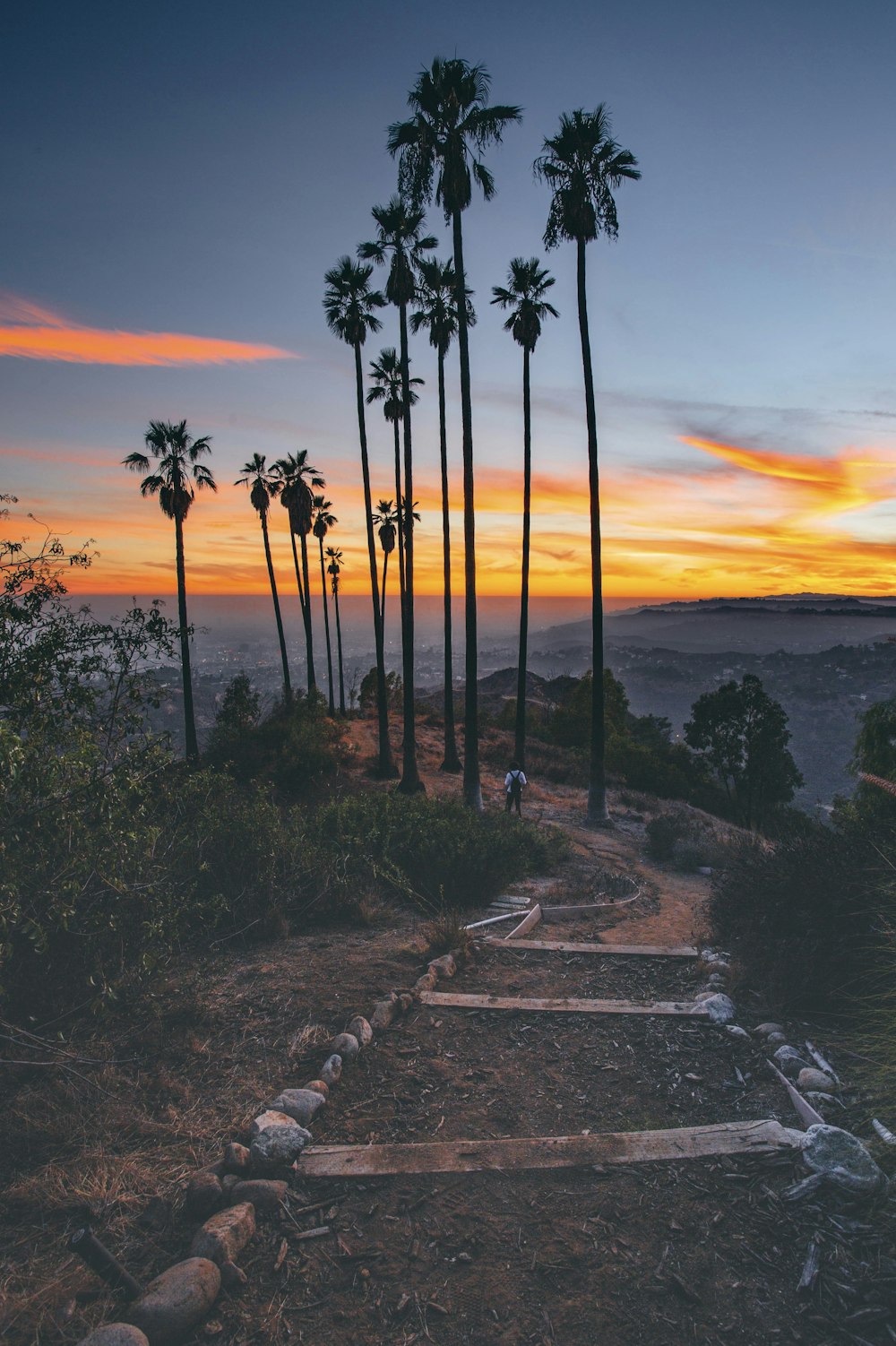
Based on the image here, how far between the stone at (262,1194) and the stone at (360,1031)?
2.00 meters

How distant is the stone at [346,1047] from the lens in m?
6.62

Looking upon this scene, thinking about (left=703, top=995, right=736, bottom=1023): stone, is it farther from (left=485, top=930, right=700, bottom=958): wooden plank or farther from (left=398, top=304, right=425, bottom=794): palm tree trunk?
(left=398, top=304, right=425, bottom=794): palm tree trunk

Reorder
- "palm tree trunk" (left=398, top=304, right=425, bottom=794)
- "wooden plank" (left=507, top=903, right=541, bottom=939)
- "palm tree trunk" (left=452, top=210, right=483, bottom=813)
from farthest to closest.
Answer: "palm tree trunk" (left=398, top=304, right=425, bottom=794)
"palm tree trunk" (left=452, top=210, right=483, bottom=813)
"wooden plank" (left=507, top=903, right=541, bottom=939)

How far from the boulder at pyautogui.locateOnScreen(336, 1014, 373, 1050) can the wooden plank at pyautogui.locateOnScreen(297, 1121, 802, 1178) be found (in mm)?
1538

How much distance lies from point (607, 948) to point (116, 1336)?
24.3 feet

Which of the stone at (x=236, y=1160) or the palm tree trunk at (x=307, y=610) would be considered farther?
the palm tree trunk at (x=307, y=610)

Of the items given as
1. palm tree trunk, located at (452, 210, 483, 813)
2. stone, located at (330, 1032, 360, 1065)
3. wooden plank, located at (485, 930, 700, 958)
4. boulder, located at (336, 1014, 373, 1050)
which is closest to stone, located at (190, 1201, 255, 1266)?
stone, located at (330, 1032, 360, 1065)

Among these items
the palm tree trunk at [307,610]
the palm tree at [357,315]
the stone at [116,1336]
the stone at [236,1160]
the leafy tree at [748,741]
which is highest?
the palm tree at [357,315]

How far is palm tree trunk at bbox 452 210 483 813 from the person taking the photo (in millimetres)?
Answer: 19641

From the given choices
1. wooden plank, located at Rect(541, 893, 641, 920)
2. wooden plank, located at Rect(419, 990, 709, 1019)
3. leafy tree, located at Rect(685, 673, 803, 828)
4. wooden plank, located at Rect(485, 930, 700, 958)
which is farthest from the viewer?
leafy tree, located at Rect(685, 673, 803, 828)

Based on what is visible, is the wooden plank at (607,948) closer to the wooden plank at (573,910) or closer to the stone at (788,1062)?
the wooden plank at (573,910)

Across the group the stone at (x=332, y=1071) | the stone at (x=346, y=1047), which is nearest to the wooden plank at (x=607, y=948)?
the stone at (x=346, y=1047)

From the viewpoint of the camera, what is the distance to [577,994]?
8422 mm

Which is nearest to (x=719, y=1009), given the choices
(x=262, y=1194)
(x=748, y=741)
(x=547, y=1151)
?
(x=547, y=1151)
